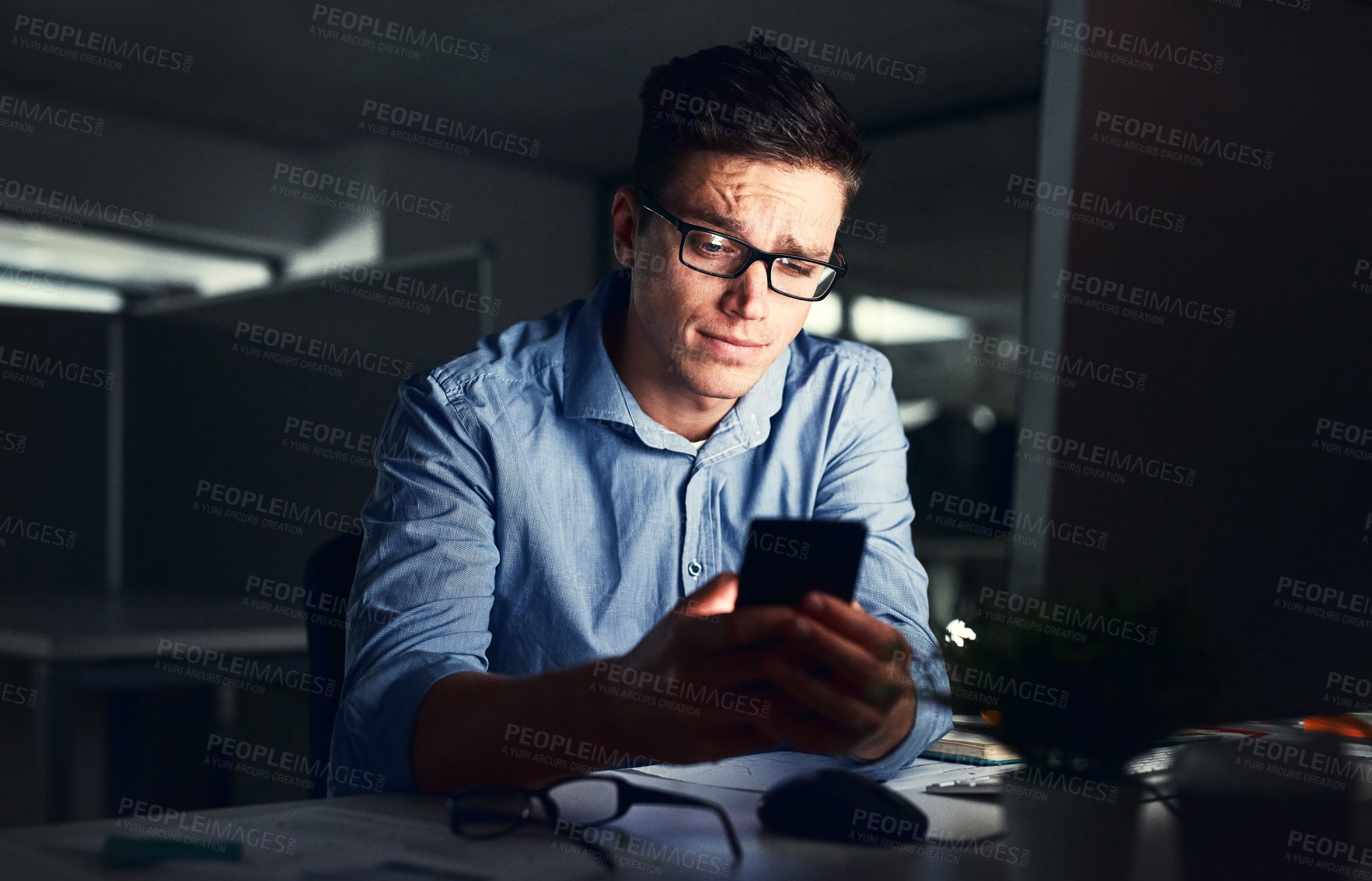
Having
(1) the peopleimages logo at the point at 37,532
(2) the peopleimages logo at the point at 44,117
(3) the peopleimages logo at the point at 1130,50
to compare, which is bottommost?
(1) the peopleimages logo at the point at 37,532

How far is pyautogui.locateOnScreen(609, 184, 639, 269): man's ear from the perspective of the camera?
137cm

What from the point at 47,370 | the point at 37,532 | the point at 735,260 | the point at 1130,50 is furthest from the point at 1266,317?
the point at 37,532

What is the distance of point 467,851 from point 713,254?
2.52ft

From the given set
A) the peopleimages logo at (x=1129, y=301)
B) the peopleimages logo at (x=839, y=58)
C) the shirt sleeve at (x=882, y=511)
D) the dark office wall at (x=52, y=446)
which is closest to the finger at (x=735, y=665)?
the shirt sleeve at (x=882, y=511)

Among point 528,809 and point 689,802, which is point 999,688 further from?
point 528,809

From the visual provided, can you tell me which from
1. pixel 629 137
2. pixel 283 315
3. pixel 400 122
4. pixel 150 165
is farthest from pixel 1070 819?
pixel 150 165

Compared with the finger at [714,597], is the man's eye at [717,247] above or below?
above

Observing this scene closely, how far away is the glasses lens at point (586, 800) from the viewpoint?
77 cm

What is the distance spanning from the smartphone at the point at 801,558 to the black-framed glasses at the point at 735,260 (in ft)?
1.86

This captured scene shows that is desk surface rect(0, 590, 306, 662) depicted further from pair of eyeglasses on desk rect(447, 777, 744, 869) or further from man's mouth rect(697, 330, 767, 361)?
pair of eyeglasses on desk rect(447, 777, 744, 869)

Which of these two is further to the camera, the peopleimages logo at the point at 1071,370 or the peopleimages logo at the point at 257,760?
the peopleimages logo at the point at 257,760

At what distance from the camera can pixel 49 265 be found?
5.16m

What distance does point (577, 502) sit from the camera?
4.27 ft

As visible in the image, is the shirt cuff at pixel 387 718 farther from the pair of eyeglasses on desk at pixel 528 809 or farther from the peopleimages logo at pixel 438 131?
the peopleimages logo at pixel 438 131
